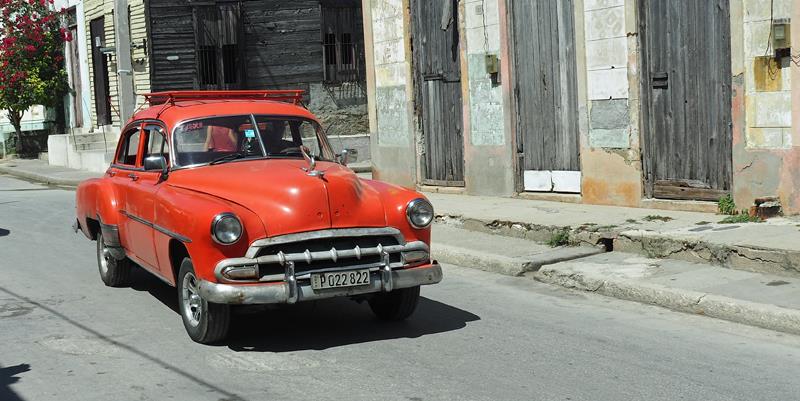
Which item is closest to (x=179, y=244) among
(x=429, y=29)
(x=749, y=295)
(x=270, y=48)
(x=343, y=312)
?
(x=343, y=312)

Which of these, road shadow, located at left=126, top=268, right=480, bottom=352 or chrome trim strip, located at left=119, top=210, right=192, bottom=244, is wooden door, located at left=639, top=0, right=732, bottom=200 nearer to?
road shadow, located at left=126, top=268, right=480, bottom=352

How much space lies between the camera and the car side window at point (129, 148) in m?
9.23

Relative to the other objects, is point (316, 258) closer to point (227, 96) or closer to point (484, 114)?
point (227, 96)

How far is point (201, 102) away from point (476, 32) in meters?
7.56

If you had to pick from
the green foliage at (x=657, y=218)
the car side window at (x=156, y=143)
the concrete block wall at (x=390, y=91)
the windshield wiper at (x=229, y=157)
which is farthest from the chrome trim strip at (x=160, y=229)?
the concrete block wall at (x=390, y=91)

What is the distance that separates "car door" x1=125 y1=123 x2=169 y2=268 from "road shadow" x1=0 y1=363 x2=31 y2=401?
157 cm

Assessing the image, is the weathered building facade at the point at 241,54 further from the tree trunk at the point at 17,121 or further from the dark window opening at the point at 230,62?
the tree trunk at the point at 17,121

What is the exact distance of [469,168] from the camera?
15.8 metres

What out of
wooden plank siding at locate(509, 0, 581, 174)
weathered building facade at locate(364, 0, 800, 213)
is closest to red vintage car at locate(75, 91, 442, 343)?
weathered building facade at locate(364, 0, 800, 213)

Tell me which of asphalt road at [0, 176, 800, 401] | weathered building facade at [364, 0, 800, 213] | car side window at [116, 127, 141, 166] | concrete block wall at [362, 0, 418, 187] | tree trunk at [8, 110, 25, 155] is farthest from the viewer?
tree trunk at [8, 110, 25, 155]

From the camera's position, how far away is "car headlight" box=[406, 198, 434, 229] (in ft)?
24.0

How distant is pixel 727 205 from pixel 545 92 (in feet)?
12.0

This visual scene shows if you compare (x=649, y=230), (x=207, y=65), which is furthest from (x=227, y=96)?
(x=207, y=65)

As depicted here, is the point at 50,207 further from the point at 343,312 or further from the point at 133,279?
the point at 343,312
